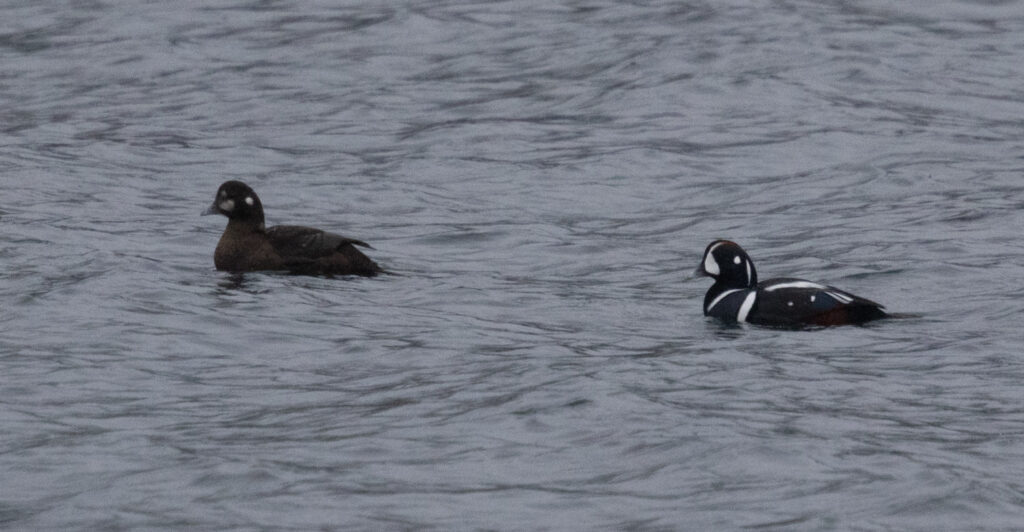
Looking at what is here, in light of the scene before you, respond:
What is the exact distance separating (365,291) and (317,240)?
31.6 inches

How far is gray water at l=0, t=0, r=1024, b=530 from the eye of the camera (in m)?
9.04

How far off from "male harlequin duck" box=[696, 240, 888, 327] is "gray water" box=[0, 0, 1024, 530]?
0.63ft

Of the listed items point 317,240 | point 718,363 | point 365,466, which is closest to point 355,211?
point 317,240

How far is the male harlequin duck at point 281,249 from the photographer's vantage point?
14820 millimetres

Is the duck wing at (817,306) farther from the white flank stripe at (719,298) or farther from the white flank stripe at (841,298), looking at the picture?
the white flank stripe at (719,298)

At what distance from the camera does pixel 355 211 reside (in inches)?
735

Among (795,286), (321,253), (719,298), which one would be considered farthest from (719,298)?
(321,253)

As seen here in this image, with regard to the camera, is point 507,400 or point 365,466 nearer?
point 365,466

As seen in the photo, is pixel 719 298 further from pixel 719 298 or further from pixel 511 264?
pixel 511 264

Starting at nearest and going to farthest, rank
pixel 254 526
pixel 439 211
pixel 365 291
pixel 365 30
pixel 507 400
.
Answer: pixel 254 526 → pixel 507 400 → pixel 365 291 → pixel 439 211 → pixel 365 30

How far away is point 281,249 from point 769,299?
4132 mm

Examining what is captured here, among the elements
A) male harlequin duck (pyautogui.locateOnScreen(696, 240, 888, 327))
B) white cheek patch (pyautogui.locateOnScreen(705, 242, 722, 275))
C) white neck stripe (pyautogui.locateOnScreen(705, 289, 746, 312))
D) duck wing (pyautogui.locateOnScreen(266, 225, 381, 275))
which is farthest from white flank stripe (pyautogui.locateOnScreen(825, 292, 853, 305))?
duck wing (pyautogui.locateOnScreen(266, 225, 381, 275))

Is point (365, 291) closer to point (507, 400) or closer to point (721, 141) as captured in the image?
point (507, 400)

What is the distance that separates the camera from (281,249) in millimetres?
15023
